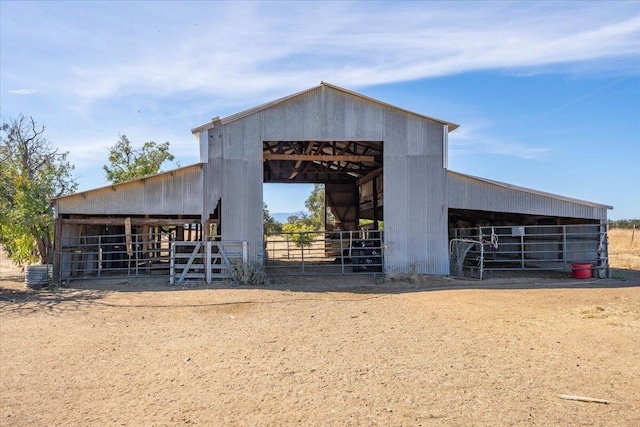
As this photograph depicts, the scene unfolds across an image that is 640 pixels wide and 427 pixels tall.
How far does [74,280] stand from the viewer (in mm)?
14922

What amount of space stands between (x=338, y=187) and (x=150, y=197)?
11.5 meters

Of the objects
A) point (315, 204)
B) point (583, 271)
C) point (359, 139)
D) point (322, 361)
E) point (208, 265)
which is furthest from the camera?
point (315, 204)

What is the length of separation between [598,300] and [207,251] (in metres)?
10.2

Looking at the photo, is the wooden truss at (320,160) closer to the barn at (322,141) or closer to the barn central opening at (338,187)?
the barn central opening at (338,187)

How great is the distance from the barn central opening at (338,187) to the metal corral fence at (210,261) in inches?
42.5

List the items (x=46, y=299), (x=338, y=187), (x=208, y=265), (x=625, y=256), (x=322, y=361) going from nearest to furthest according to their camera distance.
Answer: (x=322, y=361) → (x=46, y=299) → (x=208, y=265) → (x=625, y=256) → (x=338, y=187)

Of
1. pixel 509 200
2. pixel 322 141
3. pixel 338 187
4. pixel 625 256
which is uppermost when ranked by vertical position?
pixel 322 141

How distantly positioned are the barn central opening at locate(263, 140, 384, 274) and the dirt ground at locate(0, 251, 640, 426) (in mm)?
5479

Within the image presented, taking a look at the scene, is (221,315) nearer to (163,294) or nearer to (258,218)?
(163,294)

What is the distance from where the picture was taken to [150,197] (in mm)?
14922

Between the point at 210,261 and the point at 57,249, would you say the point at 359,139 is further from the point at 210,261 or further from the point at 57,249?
the point at 57,249

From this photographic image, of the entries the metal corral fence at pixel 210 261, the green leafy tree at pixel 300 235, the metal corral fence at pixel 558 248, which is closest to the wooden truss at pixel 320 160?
the green leafy tree at pixel 300 235

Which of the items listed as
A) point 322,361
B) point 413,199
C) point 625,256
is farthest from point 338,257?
point 625,256

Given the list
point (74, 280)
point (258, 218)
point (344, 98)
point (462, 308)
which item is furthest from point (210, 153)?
point (462, 308)
